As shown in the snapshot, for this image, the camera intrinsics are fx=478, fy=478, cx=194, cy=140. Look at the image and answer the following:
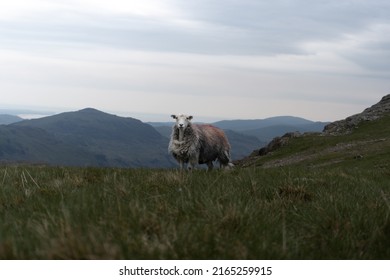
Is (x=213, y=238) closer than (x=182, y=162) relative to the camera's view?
Yes

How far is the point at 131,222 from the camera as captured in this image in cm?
475

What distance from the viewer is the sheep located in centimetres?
2242

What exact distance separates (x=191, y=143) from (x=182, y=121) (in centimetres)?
116

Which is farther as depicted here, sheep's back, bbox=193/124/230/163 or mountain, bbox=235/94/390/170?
mountain, bbox=235/94/390/170

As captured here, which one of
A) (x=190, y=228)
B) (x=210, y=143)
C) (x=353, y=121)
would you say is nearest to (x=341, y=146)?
(x=353, y=121)

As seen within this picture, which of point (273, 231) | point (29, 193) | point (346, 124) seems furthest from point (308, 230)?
point (346, 124)

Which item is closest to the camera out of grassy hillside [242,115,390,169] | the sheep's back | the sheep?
the sheep

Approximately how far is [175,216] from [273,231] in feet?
3.60

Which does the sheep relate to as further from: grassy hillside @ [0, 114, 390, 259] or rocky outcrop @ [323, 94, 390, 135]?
rocky outcrop @ [323, 94, 390, 135]

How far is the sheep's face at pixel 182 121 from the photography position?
73.8 ft

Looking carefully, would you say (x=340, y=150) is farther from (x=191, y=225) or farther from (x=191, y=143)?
(x=191, y=225)

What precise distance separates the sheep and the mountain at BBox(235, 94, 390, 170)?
110 ft

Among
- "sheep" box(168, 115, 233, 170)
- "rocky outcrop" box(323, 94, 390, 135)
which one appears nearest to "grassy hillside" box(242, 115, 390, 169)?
"rocky outcrop" box(323, 94, 390, 135)
